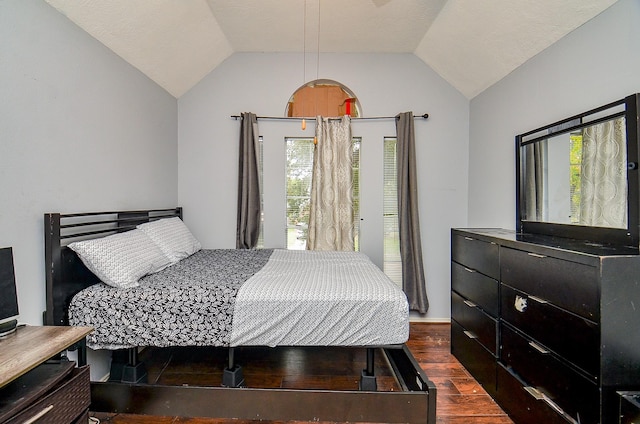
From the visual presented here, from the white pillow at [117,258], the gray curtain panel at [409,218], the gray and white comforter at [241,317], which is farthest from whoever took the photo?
the gray curtain panel at [409,218]

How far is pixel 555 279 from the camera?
154cm

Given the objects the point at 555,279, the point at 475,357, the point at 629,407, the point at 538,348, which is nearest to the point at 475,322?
the point at 475,357

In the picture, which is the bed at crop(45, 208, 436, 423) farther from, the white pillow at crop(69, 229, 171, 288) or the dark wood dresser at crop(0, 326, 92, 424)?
the dark wood dresser at crop(0, 326, 92, 424)

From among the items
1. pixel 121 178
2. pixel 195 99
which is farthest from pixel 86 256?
pixel 195 99

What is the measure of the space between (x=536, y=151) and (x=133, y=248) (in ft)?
9.38

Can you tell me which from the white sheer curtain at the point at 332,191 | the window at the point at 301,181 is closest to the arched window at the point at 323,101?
the white sheer curtain at the point at 332,191

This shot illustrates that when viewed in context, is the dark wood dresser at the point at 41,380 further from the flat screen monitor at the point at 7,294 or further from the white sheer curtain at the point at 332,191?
the white sheer curtain at the point at 332,191

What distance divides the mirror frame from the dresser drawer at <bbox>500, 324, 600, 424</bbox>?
67 cm

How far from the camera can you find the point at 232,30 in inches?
116

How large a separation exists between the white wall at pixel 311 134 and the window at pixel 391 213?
102mm

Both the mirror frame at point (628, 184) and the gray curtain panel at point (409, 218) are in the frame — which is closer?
the mirror frame at point (628, 184)

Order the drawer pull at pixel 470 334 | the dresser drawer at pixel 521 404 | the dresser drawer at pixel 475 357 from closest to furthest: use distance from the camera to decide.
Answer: the dresser drawer at pixel 521 404 < the dresser drawer at pixel 475 357 < the drawer pull at pixel 470 334

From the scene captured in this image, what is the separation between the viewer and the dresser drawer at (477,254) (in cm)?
203

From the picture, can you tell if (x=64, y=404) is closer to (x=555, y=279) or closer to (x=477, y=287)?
(x=555, y=279)
